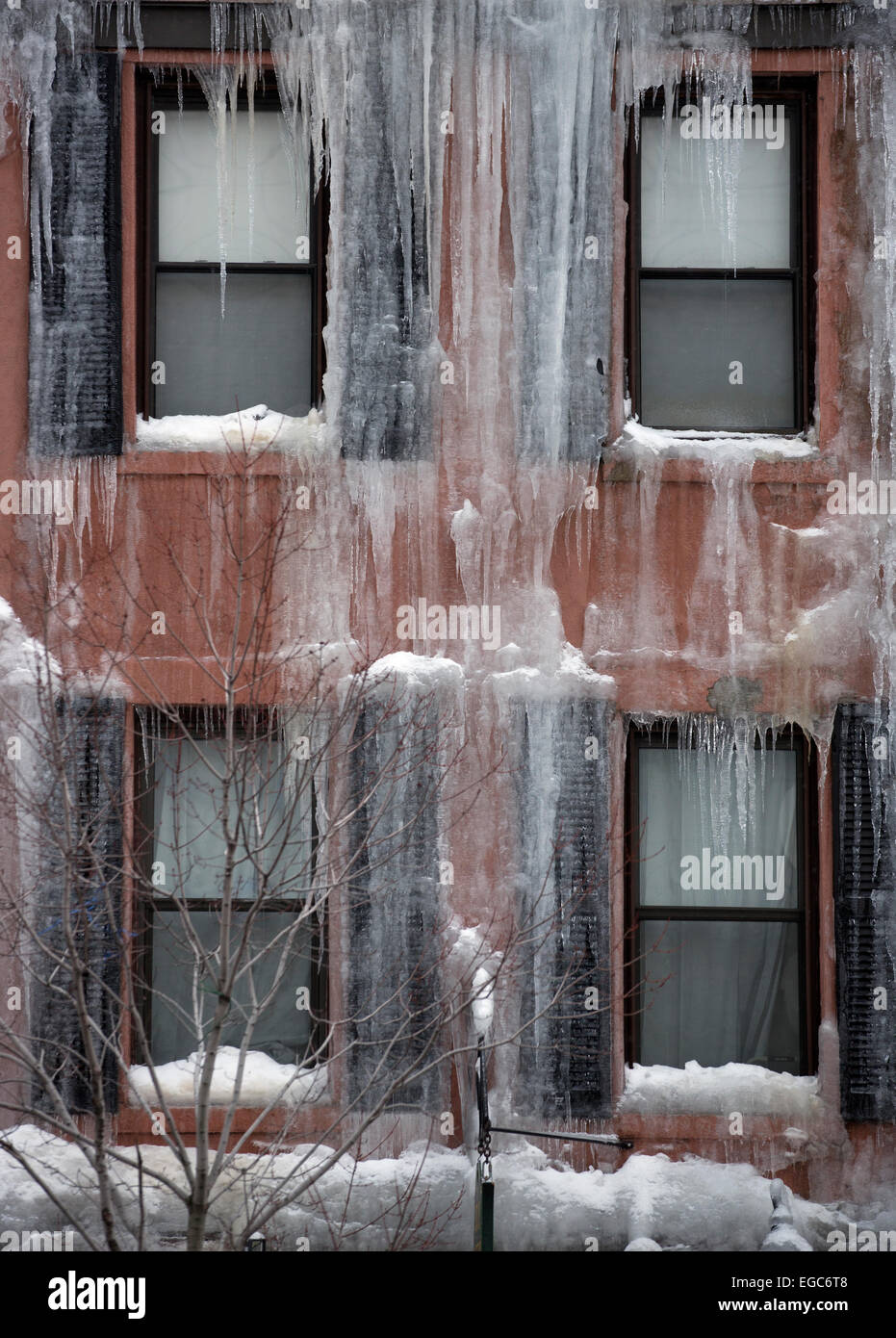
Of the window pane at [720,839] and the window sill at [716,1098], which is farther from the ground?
the window pane at [720,839]

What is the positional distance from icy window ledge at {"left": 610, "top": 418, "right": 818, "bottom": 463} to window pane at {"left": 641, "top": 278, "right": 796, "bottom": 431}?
154mm

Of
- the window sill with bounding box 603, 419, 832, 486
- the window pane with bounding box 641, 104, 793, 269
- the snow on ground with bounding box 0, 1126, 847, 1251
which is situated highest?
the window pane with bounding box 641, 104, 793, 269

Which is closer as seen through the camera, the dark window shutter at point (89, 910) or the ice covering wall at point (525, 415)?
the dark window shutter at point (89, 910)

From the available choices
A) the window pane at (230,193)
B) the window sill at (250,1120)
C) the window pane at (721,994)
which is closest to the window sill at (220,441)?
the window pane at (230,193)

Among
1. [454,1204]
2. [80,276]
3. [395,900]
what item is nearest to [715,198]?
[80,276]

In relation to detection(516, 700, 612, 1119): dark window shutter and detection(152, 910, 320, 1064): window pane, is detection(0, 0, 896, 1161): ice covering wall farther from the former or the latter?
detection(152, 910, 320, 1064): window pane

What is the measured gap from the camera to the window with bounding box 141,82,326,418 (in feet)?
23.7

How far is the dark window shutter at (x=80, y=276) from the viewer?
22.8 feet

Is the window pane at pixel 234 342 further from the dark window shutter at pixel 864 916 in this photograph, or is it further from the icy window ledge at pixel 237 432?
the dark window shutter at pixel 864 916

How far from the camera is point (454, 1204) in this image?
6535 mm

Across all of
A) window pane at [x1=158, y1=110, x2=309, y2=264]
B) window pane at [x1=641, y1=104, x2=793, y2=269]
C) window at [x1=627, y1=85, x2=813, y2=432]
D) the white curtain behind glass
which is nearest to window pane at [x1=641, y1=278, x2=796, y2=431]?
window at [x1=627, y1=85, x2=813, y2=432]

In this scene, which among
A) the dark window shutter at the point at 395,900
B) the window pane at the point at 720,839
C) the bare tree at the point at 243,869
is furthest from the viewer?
the window pane at the point at 720,839

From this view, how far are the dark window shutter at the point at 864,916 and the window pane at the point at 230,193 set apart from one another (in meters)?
3.92

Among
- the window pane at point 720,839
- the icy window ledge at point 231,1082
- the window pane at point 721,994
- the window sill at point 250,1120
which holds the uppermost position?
the window pane at point 720,839
